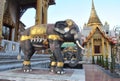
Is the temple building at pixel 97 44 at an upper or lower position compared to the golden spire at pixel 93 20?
lower

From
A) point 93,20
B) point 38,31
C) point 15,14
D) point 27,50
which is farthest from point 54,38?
point 93,20

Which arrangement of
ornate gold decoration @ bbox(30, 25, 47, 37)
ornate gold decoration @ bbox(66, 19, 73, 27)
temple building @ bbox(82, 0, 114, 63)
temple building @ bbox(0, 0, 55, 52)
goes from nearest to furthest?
ornate gold decoration @ bbox(66, 19, 73, 27) → ornate gold decoration @ bbox(30, 25, 47, 37) → temple building @ bbox(0, 0, 55, 52) → temple building @ bbox(82, 0, 114, 63)

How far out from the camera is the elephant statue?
455 centimetres

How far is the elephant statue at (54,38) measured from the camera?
4547mm

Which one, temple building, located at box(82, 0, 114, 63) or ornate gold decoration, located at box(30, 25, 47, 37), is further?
temple building, located at box(82, 0, 114, 63)

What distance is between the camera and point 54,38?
4.58m

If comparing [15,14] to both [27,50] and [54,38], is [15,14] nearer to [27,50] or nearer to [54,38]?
[27,50]

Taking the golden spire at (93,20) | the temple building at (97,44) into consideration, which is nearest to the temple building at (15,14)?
the temple building at (97,44)

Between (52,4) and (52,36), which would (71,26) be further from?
(52,4)

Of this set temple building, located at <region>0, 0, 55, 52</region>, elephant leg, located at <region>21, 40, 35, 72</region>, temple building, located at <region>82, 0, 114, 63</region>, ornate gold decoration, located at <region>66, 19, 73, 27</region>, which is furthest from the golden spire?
elephant leg, located at <region>21, 40, 35, 72</region>

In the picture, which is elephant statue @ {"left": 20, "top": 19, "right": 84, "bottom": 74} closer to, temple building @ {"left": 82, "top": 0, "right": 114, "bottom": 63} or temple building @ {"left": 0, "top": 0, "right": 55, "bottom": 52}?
temple building @ {"left": 0, "top": 0, "right": 55, "bottom": 52}

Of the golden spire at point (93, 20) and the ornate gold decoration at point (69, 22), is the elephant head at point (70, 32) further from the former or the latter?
the golden spire at point (93, 20)

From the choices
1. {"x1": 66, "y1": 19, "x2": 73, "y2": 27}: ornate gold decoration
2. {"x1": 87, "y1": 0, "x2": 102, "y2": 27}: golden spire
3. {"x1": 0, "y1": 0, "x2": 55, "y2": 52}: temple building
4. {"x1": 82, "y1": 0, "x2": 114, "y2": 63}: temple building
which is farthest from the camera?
{"x1": 87, "y1": 0, "x2": 102, "y2": 27}: golden spire

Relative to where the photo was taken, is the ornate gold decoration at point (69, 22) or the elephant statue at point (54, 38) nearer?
the elephant statue at point (54, 38)
